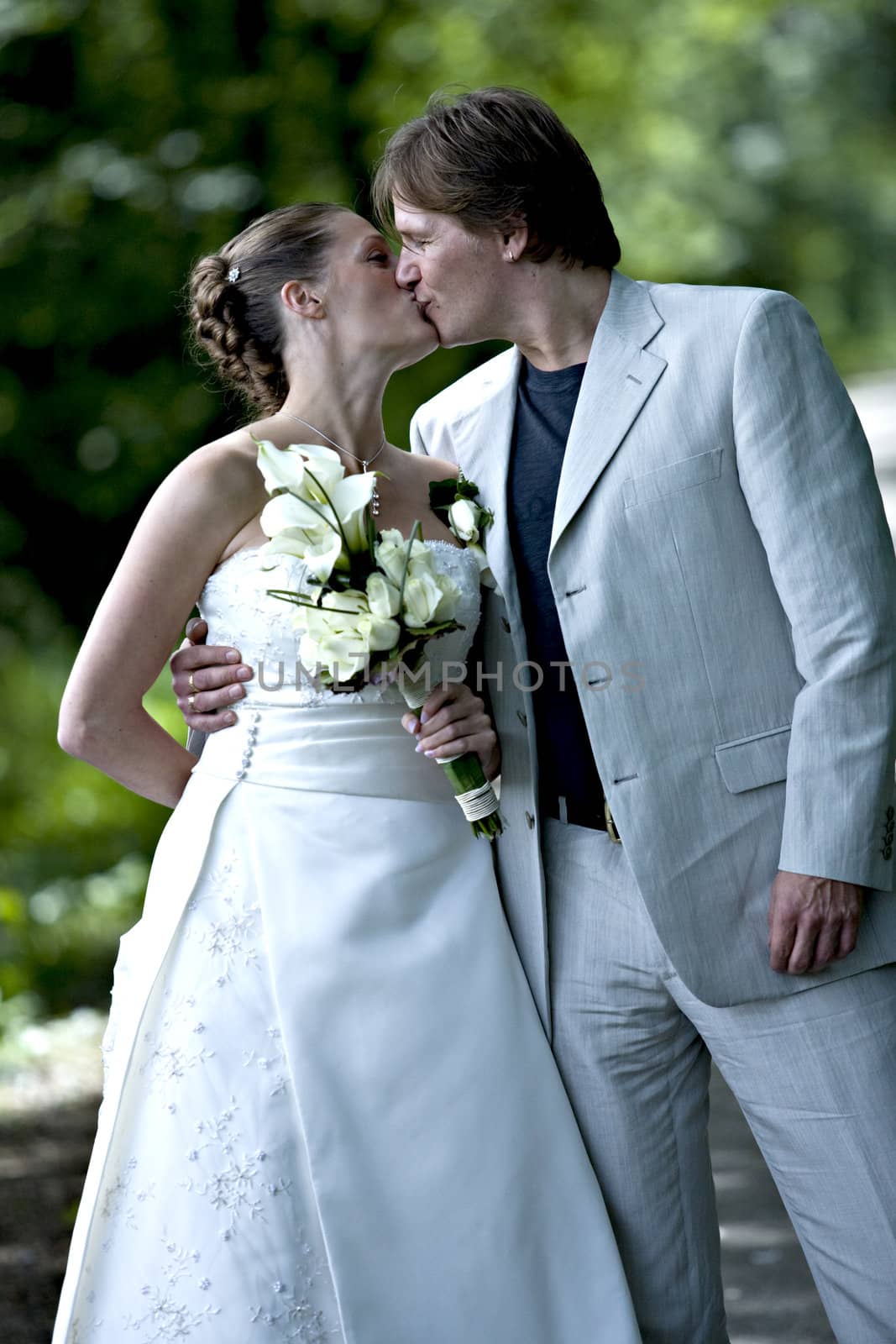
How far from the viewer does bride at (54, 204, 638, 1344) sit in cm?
241

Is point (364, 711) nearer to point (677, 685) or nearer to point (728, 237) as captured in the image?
point (677, 685)

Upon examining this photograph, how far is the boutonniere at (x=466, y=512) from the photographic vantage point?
2.64 metres

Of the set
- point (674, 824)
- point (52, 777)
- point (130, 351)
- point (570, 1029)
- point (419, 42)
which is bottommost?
point (570, 1029)

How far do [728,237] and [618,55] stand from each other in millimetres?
4999

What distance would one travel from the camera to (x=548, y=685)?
8.95ft

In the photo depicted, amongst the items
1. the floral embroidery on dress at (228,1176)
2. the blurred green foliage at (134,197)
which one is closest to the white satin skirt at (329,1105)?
the floral embroidery on dress at (228,1176)

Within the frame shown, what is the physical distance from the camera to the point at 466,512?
2.63 metres

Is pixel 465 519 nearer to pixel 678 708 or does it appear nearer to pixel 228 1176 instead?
pixel 678 708

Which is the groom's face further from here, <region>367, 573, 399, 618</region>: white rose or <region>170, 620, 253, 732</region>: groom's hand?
<region>170, 620, 253, 732</region>: groom's hand

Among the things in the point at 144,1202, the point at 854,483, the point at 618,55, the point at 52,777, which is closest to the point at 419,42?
the point at 618,55

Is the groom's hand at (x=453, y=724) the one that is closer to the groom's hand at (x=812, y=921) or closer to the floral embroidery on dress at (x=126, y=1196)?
the groom's hand at (x=812, y=921)

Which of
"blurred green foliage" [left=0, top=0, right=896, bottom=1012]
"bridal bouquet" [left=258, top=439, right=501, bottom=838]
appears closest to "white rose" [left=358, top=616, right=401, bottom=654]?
"bridal bouquet" [left=258, top=439, right=501, bottom=838]

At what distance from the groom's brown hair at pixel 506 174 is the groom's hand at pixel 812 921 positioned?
127 centimetres

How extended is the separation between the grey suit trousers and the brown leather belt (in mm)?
17
